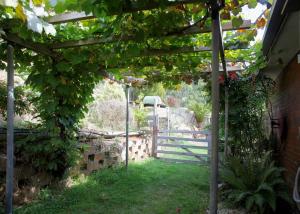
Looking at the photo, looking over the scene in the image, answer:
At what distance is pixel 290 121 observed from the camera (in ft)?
14.4

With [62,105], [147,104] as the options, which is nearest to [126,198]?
[62,105]

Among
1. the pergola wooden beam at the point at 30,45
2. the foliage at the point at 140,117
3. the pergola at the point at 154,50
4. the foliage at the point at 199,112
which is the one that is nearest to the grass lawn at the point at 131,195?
the pergola at the point at 154,50

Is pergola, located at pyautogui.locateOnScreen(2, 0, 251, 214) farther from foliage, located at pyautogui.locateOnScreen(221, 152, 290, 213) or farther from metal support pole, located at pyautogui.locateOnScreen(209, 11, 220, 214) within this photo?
foliage, located at pyautogui.locateOnScreen(221, 152, 290, 213)

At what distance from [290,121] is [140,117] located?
7.18 m

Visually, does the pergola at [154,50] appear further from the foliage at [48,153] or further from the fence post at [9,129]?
the foliage at [48,153]

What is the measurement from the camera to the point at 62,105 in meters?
4.45

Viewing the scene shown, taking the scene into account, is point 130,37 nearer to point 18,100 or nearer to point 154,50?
point 154,50

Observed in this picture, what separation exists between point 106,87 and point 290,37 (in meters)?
9.60

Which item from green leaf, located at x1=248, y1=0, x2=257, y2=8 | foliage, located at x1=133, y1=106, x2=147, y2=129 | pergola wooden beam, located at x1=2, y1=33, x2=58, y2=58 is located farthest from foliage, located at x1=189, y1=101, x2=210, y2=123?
green leaf, located at x1=248, y1=0, x2=257, y2=8

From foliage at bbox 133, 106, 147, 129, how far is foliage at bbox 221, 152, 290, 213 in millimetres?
6985

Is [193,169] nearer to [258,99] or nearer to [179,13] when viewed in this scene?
[258,99]

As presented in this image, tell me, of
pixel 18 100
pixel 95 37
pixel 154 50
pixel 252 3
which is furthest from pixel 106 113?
pixel 252 3

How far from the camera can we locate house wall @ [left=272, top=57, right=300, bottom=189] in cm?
385

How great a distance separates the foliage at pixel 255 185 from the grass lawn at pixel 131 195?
0.60m
